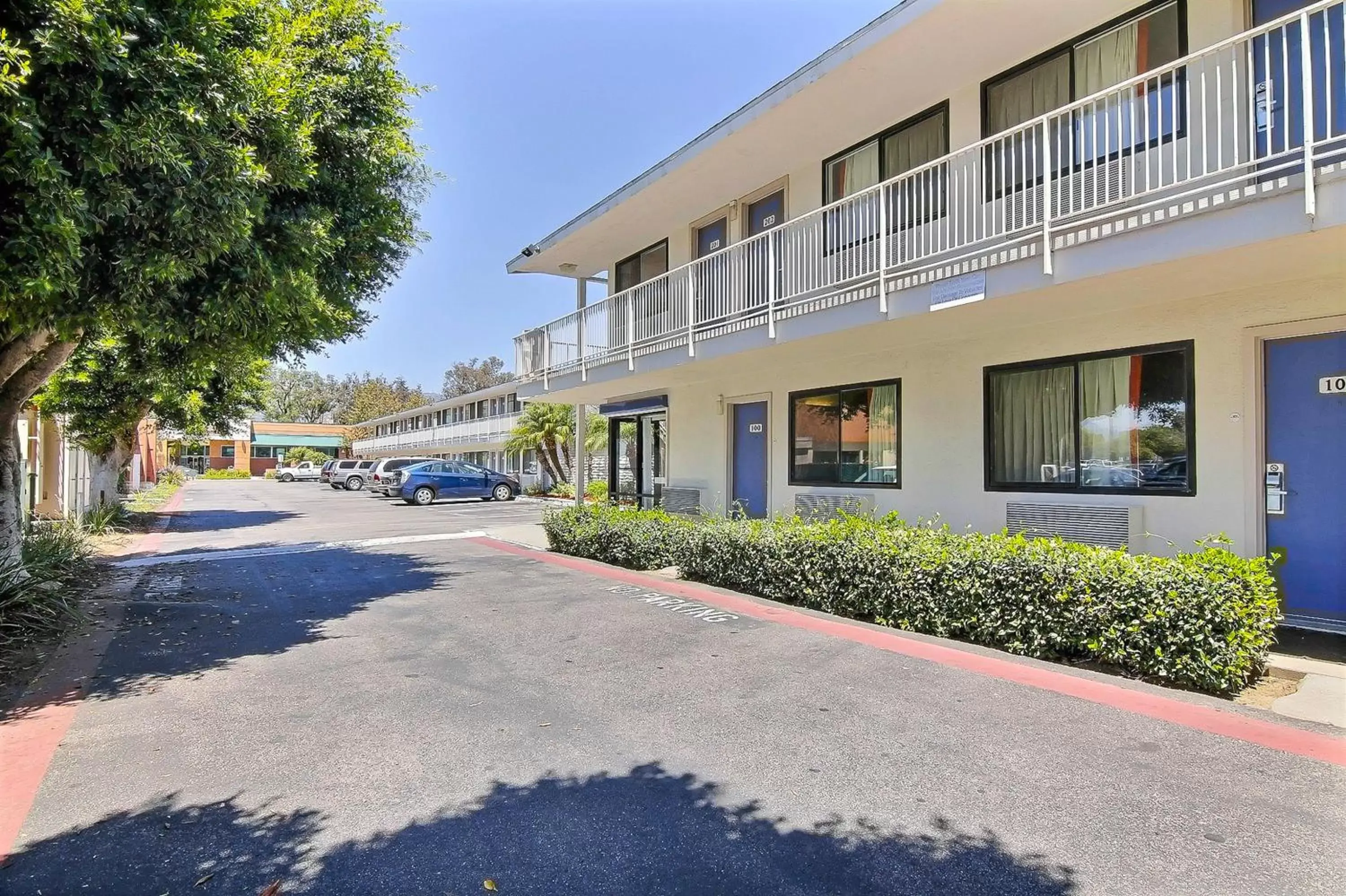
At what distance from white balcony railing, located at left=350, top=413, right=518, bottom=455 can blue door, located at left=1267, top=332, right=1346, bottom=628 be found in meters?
27.7

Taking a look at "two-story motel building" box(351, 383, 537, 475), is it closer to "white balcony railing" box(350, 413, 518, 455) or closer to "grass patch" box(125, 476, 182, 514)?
"white balcony railing" box(350, 413, 518, 455)

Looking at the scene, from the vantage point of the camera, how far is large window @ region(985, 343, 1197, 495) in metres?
7.08

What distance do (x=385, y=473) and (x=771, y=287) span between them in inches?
1012

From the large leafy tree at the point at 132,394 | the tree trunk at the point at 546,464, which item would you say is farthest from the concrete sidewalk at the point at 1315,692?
the tree trunk at the point at 546,464

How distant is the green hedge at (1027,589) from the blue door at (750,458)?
2938 millimetres

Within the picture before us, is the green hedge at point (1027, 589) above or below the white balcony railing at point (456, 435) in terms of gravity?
below

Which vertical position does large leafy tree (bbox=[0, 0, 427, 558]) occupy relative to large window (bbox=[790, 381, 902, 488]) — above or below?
above

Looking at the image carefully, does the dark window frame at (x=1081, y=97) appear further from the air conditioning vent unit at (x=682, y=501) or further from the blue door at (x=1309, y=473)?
the air conditioning vent unit at (x=682, y=501)

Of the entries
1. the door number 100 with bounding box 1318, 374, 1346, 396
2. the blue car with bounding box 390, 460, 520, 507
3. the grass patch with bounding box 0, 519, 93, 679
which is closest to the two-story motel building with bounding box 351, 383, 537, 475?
the blue car with bounding box 390, 460, 520, 507

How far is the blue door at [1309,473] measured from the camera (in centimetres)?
608

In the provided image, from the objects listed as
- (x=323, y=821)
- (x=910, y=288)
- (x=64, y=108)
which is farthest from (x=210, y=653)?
(x=910, y=288)

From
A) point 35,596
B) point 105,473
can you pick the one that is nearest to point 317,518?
point 105,473

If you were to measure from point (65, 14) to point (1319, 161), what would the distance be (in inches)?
350

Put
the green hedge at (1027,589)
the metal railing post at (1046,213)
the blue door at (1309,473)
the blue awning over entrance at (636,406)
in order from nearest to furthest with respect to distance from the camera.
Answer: the green hedge at (1027,589) → the blue door at (1309,473) → the metal railing post at (1046,213) → the blue awning over entrance at (636,406)
